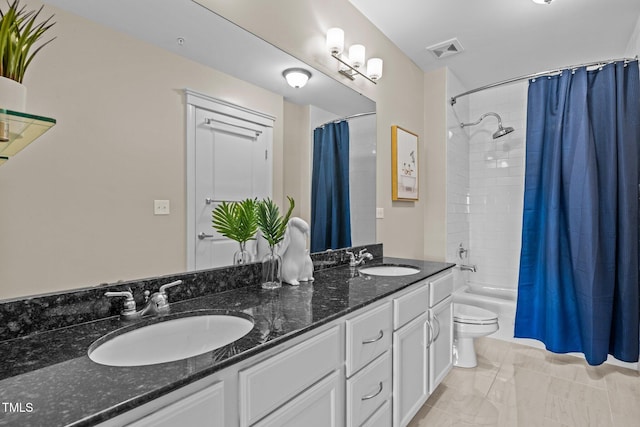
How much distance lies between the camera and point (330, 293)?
4.47 feet

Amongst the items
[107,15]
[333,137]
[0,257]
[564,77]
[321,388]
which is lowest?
[321,388]

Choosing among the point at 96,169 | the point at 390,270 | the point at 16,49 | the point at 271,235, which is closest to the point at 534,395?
the point at 390,270

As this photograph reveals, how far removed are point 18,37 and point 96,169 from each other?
14.1 inches

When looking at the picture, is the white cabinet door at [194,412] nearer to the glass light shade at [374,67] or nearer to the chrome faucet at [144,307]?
the chrome faucet at [144,307]

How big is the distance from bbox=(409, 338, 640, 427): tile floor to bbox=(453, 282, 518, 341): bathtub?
0.27 meters

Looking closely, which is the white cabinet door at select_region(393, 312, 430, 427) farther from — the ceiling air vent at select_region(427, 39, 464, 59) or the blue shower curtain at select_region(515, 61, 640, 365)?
the ceiling air vent at select_region(427, 39, 464, 59)

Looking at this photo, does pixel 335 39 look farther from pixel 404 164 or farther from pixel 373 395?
pixel 373 395

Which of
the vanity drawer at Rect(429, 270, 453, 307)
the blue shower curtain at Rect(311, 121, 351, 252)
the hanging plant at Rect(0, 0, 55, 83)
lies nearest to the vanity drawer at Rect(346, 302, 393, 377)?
the vanity drawer at Rect(429, 270, 453, 307)

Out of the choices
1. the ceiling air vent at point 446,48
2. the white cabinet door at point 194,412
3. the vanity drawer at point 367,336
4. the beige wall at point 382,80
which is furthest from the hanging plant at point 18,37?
the ceiling air vent at point 446,48

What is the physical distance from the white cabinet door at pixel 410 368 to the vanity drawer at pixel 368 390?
0.07 metres

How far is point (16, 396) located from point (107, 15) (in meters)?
1.05

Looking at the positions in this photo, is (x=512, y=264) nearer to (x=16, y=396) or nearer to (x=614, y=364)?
(x=614, y=364)

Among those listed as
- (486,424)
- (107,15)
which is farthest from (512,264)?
(107,15)

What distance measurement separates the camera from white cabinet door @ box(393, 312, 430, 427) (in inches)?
58.6
